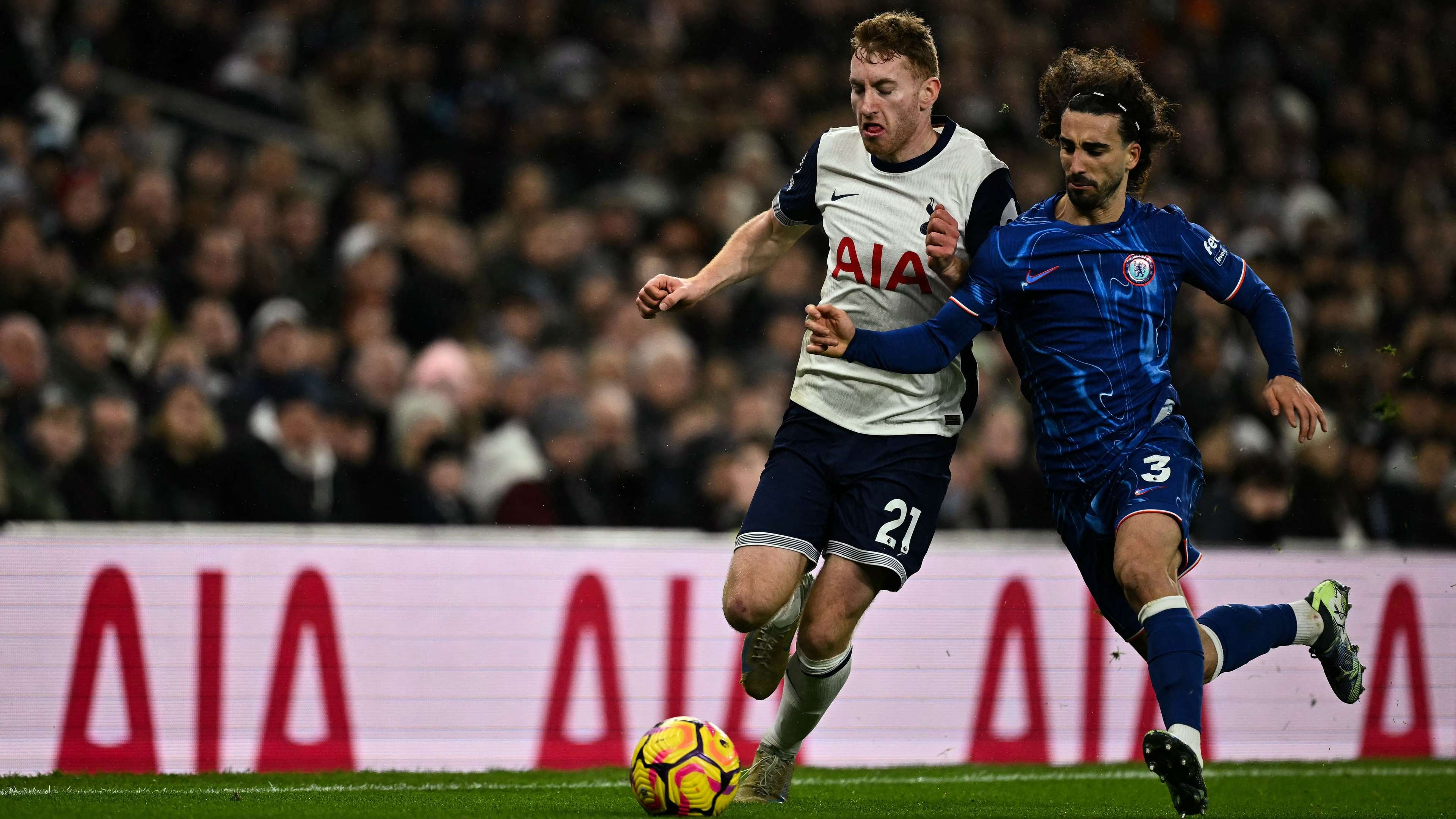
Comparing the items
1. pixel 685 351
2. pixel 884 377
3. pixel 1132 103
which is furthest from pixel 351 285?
pixel 1132 103

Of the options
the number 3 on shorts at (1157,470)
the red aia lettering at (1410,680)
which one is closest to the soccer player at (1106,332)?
the number 3 on shorts at (1157,470)

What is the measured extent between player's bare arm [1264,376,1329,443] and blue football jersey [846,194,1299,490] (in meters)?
0.11

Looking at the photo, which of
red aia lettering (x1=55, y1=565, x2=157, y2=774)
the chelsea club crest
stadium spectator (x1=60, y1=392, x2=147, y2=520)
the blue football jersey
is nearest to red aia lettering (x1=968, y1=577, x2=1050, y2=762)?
the blue football jersey

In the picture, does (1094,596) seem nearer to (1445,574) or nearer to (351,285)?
(1445,574)

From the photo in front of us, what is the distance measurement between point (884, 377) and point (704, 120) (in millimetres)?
7299

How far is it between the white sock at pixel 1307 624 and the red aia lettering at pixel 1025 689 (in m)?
2.63

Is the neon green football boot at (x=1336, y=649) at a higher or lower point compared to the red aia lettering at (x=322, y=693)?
higher

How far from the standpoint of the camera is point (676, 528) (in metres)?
9.25

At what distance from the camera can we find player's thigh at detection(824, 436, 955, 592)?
5.62 meters

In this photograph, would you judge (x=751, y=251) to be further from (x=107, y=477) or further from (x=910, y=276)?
(x=107, y=477)

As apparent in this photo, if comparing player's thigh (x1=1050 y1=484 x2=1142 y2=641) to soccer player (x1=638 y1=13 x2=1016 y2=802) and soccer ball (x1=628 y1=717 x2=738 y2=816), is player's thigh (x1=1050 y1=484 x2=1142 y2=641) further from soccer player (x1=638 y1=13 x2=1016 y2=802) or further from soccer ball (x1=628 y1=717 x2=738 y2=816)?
soccer ball (x1=628 y1=717 x2=738 y2=816)

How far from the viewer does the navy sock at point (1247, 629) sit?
556 cm

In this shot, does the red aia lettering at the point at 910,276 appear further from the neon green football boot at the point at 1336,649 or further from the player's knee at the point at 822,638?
the neon green football boot at the point at 1336,649

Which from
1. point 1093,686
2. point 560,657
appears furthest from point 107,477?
point 1093,686
